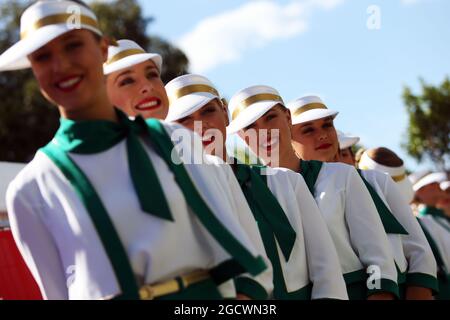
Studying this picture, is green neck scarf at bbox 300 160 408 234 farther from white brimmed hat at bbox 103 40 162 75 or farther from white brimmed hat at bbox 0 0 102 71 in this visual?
white brimmed hat at bbox 0 0 102 71

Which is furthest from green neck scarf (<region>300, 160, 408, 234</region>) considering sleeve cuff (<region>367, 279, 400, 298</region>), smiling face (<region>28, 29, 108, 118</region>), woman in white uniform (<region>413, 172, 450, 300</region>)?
smiling face (<region>28, 29, 108, 118</region>)

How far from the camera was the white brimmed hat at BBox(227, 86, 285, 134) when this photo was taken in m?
5.15

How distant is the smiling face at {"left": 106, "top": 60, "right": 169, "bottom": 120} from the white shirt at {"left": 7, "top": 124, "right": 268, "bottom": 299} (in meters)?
1.49

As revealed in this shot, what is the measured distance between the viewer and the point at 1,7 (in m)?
33.2

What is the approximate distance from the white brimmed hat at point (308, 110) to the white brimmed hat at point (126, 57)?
4.69 feet

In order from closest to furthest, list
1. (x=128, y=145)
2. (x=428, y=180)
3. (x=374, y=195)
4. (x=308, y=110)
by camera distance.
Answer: (x=128, y=145), (x=374, y=195), (x=308, y=110), (x=428, y=180)

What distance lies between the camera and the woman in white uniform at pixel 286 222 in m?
4.30

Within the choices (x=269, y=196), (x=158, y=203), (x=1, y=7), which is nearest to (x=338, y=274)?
(x=269, y=196)

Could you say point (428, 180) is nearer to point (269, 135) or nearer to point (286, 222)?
point (269, 135)

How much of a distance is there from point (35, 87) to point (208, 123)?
25979 millimetres

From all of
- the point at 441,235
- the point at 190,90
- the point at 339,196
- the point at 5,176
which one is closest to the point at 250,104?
the point at 190,90

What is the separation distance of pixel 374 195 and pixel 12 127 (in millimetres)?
26244

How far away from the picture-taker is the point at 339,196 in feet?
16.5

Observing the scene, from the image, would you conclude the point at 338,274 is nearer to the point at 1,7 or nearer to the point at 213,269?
the point at 213,269
